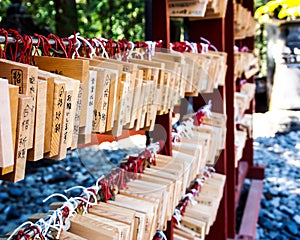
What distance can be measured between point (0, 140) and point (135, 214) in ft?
2.28

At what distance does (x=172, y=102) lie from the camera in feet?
5.46

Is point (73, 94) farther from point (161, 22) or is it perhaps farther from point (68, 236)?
point (161, 22)

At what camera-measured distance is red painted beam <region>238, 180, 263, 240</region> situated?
11.4ft

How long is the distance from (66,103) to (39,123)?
0.08 m

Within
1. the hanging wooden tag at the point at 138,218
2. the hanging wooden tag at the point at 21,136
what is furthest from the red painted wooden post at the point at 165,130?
the hanging wooden tag at the point at 21,136

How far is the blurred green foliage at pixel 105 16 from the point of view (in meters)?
7.09

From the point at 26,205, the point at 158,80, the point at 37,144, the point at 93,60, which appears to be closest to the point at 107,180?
the point at 158,80

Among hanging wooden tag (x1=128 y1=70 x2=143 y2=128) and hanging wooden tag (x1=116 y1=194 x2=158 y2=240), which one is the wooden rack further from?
hanging wooden tag (x1=128 y1=70 x2=143 y2=128)

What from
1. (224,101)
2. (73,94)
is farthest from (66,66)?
(224,101)

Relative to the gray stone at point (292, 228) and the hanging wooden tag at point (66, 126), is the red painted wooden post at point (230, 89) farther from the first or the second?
the hanging wooden tag at point (66, 126)

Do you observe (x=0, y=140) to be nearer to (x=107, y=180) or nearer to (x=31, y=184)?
(x=107, y=180)

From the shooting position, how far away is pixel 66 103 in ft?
3.05

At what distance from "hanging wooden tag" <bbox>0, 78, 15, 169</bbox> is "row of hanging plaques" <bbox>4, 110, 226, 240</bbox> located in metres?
0.37

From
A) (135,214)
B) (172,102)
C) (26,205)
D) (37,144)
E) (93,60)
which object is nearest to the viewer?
(37,144)
